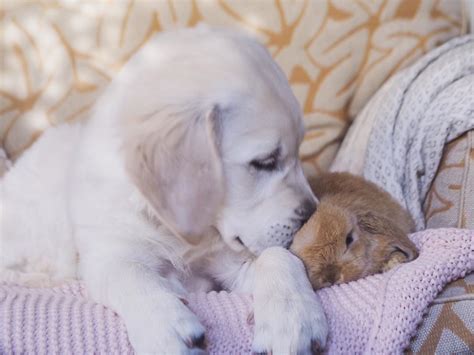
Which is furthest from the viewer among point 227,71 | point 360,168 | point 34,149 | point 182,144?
point 360,168

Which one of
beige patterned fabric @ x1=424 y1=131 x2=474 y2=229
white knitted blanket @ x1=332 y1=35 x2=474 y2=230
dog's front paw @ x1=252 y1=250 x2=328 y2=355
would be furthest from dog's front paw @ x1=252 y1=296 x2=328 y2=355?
white knitted blanket @ x1=332 y1=35 x2=474 y2=230

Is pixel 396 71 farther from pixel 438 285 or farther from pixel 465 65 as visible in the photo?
pixel 438 285

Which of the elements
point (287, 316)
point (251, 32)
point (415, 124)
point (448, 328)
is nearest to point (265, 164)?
point (287, 316)

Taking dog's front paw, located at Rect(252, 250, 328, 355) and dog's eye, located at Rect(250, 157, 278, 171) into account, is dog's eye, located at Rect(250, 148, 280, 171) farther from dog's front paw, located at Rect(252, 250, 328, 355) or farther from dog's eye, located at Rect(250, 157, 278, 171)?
dog's front paw, located at Rect(252, 250, 328, 355)

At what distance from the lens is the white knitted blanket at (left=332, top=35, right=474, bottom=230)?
1.81 meters

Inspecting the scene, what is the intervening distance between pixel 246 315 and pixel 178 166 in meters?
0.33

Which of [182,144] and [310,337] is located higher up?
[182,144]

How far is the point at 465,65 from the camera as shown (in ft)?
6.38

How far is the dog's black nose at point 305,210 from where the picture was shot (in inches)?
55.5

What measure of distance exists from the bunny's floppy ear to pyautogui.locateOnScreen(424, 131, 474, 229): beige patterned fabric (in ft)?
0.78

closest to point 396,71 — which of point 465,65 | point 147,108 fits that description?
point 465,65

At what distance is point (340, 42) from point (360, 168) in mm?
519

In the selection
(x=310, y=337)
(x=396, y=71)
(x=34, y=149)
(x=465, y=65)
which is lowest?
(x=34, y=149)

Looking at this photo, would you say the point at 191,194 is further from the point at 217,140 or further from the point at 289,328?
the point at 289,328
